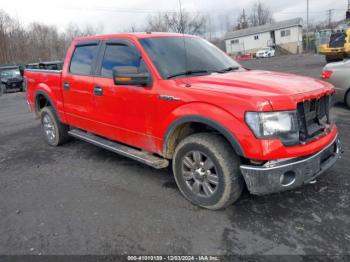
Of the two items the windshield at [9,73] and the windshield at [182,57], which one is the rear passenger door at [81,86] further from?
the windshield at [9,73]

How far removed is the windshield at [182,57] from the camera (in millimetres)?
4070

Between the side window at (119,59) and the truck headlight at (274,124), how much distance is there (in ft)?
5.29

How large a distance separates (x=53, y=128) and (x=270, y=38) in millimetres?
63741

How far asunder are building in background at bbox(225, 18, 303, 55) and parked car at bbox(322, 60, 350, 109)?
5210 cm

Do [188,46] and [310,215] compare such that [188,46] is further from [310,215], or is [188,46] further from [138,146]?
[310,215]

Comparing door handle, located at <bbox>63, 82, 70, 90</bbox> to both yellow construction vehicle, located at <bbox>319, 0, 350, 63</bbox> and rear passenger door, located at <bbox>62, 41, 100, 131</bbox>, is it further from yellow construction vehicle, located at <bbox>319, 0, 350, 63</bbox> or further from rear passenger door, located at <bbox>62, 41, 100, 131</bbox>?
yellow construction vehicle, located at <bbox>319, 0, 350, 63</bbox>

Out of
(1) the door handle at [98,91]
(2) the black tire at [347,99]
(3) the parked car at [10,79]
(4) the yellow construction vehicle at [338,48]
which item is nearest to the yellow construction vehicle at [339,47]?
(4) the yellow construction vehicle at [338,48]

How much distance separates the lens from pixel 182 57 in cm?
429

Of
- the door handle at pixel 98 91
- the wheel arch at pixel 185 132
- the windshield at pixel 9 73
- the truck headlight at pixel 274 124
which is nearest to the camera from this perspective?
the truck headlight at pixel 274 124

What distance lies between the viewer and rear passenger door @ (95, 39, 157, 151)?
13.4ft

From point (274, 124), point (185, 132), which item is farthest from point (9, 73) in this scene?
point (274, 124)

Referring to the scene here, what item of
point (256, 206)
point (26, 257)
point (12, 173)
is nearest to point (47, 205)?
point (26, 257)

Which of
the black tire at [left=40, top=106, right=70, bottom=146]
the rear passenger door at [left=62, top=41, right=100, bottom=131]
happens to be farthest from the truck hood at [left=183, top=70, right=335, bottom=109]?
the black tire at [left=40, top=106, right=70, bottom=146]

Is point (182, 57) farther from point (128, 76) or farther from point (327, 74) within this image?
point (327, 74)
